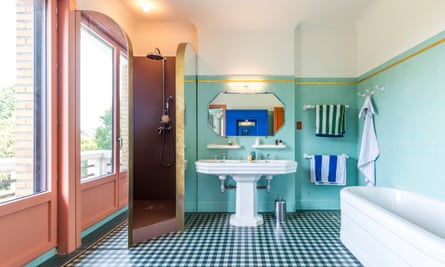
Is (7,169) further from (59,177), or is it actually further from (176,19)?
(176,19)

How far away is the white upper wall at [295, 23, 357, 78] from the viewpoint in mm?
3779

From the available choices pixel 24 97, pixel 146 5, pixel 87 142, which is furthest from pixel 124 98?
pixel 146 5

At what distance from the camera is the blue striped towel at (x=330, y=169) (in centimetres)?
362

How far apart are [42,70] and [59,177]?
953mm

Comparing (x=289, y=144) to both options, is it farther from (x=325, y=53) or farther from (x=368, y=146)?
(x=325, y=53)

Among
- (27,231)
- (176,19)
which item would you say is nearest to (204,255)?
(27,231)

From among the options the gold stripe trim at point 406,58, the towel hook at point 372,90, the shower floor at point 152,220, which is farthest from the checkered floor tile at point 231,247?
the gold stripe trim at point 406,58

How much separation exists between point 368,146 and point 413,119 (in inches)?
34.0

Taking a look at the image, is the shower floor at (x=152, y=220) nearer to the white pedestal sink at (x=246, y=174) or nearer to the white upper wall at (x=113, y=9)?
the white pedestal sink at (x=246, y=174)

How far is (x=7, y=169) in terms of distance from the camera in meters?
1.87

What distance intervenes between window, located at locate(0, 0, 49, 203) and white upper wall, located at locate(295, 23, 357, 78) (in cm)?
317

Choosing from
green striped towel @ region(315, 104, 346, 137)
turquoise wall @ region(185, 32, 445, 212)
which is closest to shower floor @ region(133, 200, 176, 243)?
turquoise wall @ region(185, 32, 445, 212)

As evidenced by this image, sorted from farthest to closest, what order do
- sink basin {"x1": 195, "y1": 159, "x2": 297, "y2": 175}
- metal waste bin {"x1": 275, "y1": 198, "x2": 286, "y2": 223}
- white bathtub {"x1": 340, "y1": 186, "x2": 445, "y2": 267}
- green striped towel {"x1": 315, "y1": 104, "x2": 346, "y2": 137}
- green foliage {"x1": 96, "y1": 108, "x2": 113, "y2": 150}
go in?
green striped towel {"x1": 315, "y1": 104, "x2": 346, "y2": 137}, metal waste bin {"x1": 275, "y1": 198, "x2": 286, "y2": 223}, sink basin {"x1": 195, "y1": 159, "x2": 297, "y2": 175}, green foliage {"x1": 96, "y1": 108, "x2": 113, "y2": 150}, white bathtub {"x1": 340, "y1": 186, "x2": 445, "y2": 267}

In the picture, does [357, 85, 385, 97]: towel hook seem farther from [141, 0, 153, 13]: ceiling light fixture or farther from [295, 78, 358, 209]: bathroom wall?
[141, 0, 153, 13]: ceiling light fixture
